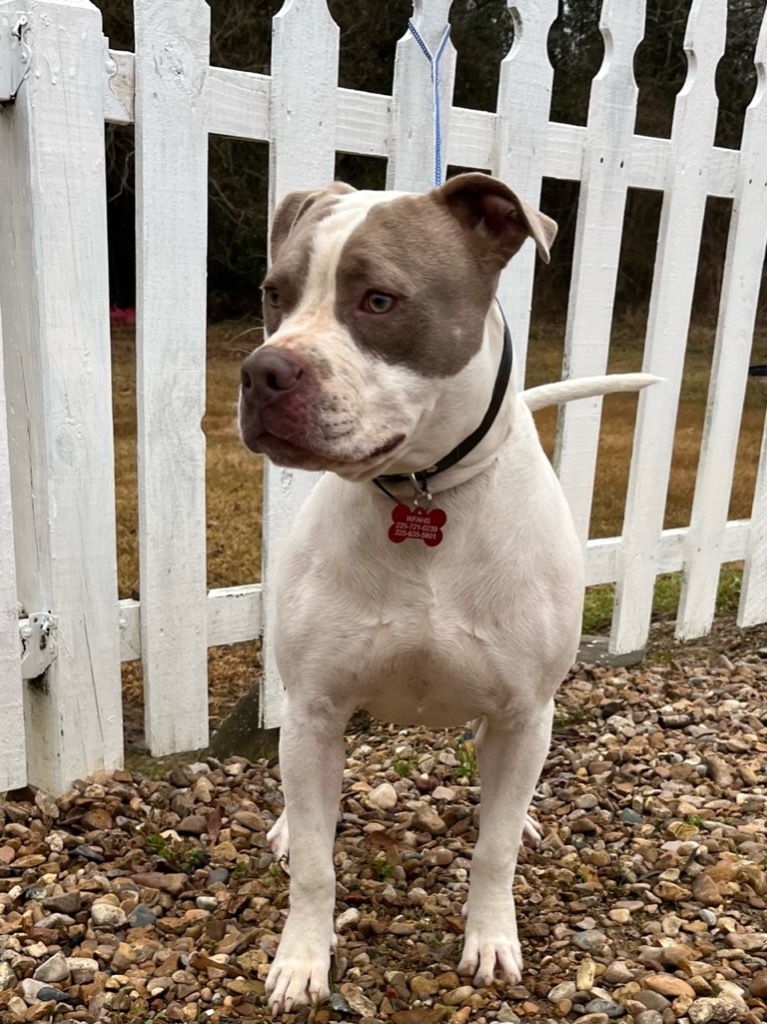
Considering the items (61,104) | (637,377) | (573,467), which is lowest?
(573,467)

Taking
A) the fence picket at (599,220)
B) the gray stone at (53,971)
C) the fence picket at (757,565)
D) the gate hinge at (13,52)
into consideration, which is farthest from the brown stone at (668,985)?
the gate hinge at (13,52)

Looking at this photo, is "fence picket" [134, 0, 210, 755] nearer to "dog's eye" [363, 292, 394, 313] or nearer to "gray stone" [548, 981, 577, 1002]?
"dog's eye" [363, 292, 394, 313]

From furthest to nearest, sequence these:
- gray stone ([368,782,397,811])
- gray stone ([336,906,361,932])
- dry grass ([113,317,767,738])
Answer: dry grass ([113,317,767,738]) < gray stone ([368,782,397,811]) < gray stone ([336,906,361,932])

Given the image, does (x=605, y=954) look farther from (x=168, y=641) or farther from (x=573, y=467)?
(x=573, y=467)

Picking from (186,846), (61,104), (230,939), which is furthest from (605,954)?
(61,104)

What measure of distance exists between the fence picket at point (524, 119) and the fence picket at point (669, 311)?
0.59m

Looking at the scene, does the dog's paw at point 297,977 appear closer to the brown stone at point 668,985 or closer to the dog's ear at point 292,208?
the brown stone at point 668,985

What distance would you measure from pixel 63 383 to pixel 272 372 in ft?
3.79

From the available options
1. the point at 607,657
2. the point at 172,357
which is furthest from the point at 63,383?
the point at 607,657

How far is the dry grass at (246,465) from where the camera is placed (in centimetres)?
432

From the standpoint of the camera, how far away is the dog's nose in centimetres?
180

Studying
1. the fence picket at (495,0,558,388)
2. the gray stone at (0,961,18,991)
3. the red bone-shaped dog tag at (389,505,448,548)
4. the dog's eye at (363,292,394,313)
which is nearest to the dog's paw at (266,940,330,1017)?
the gray stone at (0,961,18,991)

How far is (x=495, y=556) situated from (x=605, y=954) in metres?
1.01

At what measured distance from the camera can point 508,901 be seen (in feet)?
7.98
